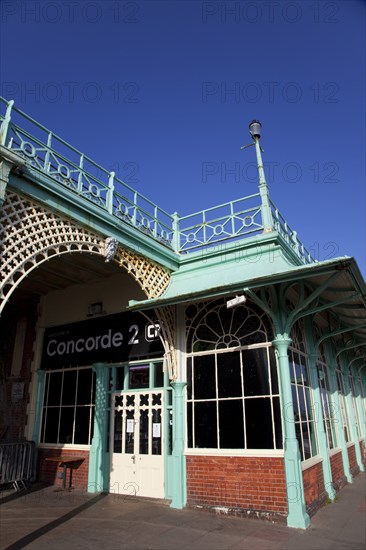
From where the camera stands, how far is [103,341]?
363 inches

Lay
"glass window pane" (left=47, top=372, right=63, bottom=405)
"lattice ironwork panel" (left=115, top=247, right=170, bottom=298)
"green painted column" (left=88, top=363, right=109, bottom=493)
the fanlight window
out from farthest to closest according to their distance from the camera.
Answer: "glass window pane" (left=47, top=372, right=63, bottom=405) → "green painted column" (left=88, top=363, right=109, bottom=493) → "lattice ironwork panel" (left=115, top=247, right=170, bottom=298) → the fanlight window

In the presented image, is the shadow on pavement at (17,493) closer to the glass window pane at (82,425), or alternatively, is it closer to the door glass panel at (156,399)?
the glass window pane at (82,425)

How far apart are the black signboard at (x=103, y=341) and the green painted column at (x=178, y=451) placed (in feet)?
3.55

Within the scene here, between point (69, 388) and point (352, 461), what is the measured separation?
7.57 metres

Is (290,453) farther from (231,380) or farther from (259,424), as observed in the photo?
(231,380)

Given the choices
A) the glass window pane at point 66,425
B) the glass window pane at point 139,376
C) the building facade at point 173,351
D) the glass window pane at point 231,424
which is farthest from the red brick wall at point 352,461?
the glass window pane at point 66,425

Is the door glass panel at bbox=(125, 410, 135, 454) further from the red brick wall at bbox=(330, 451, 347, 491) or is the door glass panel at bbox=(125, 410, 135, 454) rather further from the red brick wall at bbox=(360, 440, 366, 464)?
the red brick wall at bbox=(360, 440, 366, 464)

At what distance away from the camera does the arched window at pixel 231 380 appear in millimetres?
6564

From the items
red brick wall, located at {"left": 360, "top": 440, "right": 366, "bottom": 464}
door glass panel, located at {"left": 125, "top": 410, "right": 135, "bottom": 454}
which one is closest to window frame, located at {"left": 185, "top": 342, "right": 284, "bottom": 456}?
door glass panel, located at {"left": 125, "top": 410, "right": 135, "bottom": 454}

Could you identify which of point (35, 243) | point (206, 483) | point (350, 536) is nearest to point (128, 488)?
point (206, 483)

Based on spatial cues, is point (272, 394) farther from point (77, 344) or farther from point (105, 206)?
point (77, 344)

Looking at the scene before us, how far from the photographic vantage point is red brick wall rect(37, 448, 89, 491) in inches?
340

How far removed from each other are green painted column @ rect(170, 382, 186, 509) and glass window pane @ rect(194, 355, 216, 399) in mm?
300

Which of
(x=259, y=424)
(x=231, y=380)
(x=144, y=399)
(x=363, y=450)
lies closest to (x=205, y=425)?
(x=231, y=380)
